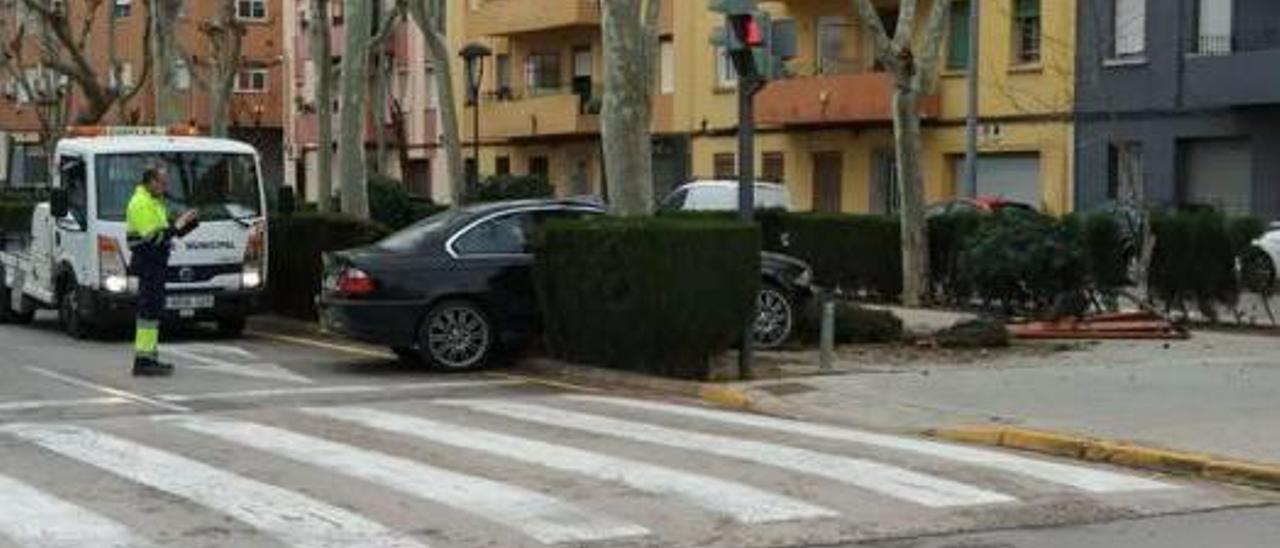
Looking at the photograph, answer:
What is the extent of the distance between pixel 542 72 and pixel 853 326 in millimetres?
37737

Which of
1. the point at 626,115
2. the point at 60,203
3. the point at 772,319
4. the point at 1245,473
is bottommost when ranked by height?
the point at 1245,473

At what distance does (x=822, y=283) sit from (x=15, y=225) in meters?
10.6

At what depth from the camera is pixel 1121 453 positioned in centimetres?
1099

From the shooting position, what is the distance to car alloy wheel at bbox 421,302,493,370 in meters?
16.0

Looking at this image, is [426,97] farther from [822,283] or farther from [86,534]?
[86,534]

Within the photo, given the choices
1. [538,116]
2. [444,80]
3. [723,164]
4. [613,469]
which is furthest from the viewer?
[538,116]

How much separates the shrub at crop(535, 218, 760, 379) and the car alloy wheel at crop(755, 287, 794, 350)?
6.37 feet

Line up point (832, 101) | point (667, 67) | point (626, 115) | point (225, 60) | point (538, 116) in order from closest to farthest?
point (626, 115), point (225, 60), point (832, 101), point (667, 67), point (538, 116)

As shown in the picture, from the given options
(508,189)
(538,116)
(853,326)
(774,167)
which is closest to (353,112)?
(853,326)

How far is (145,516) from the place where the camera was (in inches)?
350

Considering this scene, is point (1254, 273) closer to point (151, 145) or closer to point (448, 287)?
point (448, 287)

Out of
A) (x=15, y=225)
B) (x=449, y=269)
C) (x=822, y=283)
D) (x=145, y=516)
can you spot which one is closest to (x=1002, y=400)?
(x=449, y=269)

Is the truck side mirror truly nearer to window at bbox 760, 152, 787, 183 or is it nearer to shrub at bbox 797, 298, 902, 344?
shrub at bbox 797, 298, 902, 344

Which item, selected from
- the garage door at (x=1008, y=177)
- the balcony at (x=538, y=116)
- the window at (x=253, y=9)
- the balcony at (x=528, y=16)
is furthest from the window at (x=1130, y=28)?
the window at (x=253, y=9)
